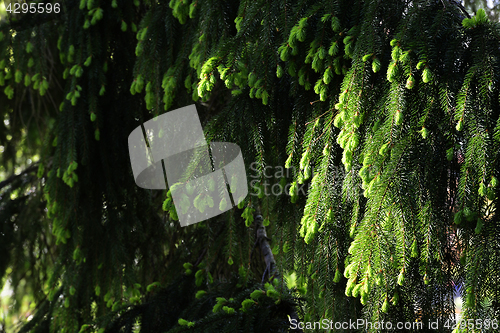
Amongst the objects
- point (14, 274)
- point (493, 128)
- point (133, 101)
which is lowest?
point (14, 274)

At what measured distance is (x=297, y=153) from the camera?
1.52 m

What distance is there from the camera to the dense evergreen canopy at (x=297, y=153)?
116 cm

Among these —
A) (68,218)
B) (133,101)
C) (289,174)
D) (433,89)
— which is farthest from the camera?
(133,101)

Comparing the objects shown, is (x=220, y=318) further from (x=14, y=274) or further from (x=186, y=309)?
(x=14, y=274)

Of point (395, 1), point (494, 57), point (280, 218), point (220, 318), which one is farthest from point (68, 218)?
point (494, 57)

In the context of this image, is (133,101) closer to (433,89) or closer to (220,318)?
(220,318)

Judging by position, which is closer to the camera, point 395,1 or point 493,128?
point 493,128

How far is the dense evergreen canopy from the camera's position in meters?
1.16

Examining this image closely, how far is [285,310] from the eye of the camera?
6.00 feet

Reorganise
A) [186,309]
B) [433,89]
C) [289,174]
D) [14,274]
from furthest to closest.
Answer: [14,274] < [186,309] < [289,174] < [433,89]

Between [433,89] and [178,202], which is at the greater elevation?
[433,89]

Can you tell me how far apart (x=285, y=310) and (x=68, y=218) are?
4.41ft

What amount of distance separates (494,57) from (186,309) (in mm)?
1681

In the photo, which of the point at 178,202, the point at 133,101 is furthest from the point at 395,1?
→ the point at 133,101
